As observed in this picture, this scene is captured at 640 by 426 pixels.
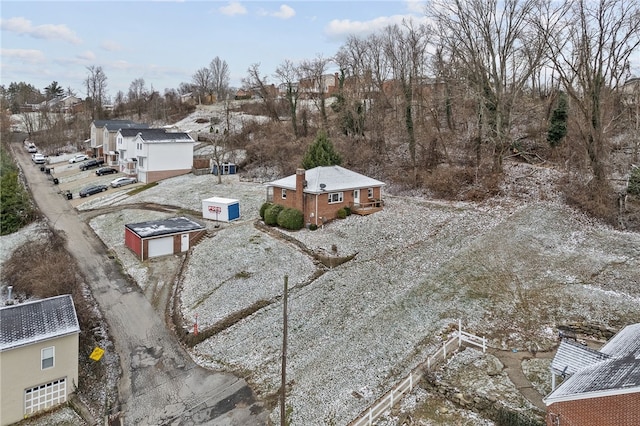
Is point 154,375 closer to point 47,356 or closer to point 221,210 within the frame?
point 47,356

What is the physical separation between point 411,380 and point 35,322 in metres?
17.0

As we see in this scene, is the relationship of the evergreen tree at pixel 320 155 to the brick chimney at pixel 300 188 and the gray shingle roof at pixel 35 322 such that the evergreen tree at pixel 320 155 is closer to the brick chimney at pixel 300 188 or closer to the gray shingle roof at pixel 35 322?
the brick chimney at pixel 300 188

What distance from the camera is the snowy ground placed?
716 inches

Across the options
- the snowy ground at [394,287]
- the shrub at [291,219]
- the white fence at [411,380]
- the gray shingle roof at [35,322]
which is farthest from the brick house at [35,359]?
the shrub at [291,219]

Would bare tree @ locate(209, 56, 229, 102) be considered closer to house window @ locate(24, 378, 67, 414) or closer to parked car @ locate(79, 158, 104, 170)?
parked car @ locate(79, 158, 104, 170)

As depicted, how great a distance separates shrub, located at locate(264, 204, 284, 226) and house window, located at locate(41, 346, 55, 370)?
18364mm

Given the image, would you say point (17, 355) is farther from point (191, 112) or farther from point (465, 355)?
point (191, 112)

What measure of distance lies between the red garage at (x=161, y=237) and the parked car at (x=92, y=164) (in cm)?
3488

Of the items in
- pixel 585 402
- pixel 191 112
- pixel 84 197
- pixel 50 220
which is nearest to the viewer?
pixel 585 402

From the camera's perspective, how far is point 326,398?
16203 mm

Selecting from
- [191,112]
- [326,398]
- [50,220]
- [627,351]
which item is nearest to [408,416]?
[326,398]

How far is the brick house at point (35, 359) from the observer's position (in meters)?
16.7

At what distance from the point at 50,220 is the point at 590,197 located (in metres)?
48.1

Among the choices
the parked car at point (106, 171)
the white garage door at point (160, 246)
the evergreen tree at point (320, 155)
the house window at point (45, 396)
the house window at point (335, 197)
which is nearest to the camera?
the house window at point (45, 396)
